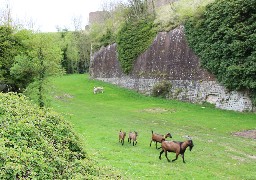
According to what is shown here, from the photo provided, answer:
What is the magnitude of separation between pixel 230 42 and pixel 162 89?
486 inches

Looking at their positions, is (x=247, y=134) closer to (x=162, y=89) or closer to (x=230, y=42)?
(x=230, y=42)

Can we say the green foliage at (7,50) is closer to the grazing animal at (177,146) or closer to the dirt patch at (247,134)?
the dirt patch at (247,134)

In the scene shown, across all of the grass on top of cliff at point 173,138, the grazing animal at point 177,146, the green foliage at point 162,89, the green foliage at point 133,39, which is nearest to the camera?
the grass on top of cliff at point 173,138

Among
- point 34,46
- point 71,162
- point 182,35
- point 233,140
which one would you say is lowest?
point 233,140

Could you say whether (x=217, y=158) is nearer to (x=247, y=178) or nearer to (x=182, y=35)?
(x=247, y=178)

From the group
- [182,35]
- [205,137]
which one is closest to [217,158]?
[205,137]

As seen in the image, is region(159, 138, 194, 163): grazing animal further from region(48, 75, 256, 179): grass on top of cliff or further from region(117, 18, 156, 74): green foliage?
region(117, 18, 156, 74): green foliage

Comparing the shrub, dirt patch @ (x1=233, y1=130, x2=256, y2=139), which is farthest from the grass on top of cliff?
the shrub

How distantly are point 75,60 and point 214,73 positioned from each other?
200 feet

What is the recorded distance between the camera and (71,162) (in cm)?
832

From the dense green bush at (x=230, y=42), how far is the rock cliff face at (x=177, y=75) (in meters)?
1.46

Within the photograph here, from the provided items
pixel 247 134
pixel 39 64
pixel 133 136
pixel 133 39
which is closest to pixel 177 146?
pixel 133 136

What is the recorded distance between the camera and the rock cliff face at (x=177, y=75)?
3712cm

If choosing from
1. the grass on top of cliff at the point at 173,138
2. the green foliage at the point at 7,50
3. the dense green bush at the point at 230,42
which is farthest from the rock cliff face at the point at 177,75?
the green foliage at the point at 7,50
